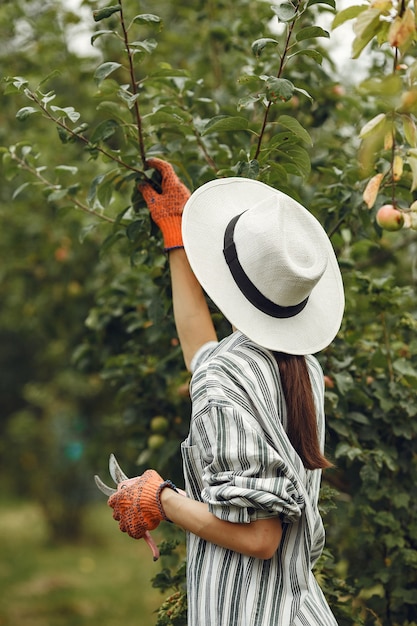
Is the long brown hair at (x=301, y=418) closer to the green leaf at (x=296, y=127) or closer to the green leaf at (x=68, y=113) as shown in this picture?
the green leaf at (x=296, y=127)

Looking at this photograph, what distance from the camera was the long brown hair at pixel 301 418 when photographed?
5.32ft

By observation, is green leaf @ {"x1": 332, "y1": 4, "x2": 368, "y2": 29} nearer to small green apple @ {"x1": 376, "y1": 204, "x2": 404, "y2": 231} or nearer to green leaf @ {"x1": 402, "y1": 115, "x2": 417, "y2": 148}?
green leaf @ {"x1": 402, "y1": 115, "x2": 417, "y2": 148}

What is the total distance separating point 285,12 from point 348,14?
0.29 m

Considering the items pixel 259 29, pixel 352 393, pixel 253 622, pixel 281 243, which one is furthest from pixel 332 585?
pixel 259 29

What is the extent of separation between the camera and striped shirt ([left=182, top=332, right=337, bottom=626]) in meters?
1.49

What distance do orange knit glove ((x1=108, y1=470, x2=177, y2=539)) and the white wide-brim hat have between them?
0.35 m

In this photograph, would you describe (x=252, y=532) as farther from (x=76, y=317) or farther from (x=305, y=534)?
(x=76, y=317)

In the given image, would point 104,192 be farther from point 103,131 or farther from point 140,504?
point 140,504

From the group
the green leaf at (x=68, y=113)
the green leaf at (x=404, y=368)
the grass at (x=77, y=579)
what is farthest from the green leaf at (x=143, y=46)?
the grass at (x=77, y=579)

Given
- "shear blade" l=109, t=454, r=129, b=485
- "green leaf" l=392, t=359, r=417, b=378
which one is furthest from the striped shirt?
"green leaf" l=392, t=359, r=417, b=378

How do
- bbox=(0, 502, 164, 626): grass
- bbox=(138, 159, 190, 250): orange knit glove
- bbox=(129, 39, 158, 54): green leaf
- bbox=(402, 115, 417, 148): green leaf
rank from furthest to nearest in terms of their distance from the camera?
bbox=(0, 502, 164, 626): grass → bbox=(138, 159, 190, 250): orange knit glove → bbox=(129, 39, 158, 54): green leaf → bbox=(402, 115, 417, 148): green leaf

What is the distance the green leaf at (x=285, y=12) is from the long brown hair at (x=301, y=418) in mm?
751

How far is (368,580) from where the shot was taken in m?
2.41

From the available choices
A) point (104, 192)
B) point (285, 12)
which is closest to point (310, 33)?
point (285, 12)
